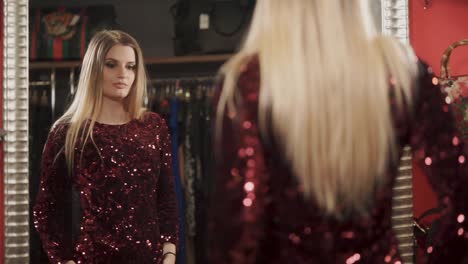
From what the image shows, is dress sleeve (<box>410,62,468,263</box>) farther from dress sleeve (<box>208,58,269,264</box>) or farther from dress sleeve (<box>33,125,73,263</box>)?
dress sleeve (<box>33,125,73,263</box>)

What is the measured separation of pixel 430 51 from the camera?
7.52 ft

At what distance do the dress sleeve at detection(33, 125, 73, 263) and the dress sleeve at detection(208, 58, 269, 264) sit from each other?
109cm

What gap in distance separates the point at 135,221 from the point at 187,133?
2.16ft

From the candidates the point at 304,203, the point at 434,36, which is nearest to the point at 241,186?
the point at 304,203

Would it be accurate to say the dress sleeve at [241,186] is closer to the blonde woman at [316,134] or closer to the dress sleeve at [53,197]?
the blonde woman at [316,134]

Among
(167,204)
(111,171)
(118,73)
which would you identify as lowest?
(167,204)

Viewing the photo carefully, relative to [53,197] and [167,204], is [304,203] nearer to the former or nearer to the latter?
[167,204]

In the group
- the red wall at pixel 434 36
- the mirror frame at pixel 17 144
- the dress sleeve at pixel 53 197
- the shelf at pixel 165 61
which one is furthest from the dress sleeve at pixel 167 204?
the red wall at pixel 434 36

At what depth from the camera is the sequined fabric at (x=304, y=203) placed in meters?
0.96

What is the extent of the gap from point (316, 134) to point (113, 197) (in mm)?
1061

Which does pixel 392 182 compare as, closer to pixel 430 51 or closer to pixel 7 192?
pixel 430 51

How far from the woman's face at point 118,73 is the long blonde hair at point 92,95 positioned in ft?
0.05

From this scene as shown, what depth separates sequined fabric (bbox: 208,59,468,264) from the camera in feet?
3.14

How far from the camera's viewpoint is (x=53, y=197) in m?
1.96
